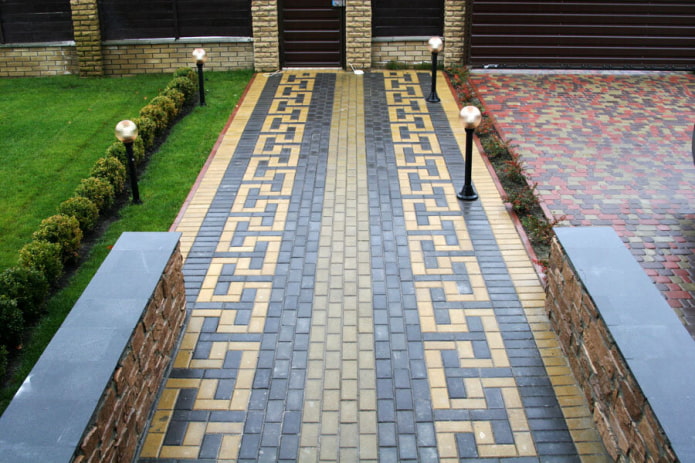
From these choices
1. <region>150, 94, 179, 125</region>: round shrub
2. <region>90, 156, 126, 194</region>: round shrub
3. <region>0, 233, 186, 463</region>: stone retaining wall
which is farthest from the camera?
<region>150, 94, 179, 125</region>: round shrub

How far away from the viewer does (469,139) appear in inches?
345

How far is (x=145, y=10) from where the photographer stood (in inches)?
604

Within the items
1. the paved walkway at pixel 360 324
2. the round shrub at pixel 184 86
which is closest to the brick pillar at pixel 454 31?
the paved walkway at pixel 360 324

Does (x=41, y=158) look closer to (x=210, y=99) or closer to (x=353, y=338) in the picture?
(x=210, y=99)

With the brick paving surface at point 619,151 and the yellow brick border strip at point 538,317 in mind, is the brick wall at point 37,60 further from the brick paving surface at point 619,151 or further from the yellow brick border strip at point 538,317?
the yellow brick border strip at point 538,317

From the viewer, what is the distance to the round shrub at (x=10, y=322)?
5789mm

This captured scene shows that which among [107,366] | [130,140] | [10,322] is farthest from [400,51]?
[107,366]

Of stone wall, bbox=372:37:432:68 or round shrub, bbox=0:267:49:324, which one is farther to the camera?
stone wall, bbox=372:37:432:68

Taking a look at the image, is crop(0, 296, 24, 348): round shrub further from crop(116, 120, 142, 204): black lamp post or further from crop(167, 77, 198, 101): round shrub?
crop(167, 77, 198, 101): round shrub

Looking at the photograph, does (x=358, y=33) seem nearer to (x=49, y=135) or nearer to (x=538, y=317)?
(x=49, y=135)

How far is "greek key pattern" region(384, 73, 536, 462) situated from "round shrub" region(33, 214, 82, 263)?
12.5 feet

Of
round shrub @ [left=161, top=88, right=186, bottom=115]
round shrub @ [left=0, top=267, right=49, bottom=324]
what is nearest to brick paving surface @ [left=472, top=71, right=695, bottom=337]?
round shrub @ [left=161, top=88, right=186, bottom=115]

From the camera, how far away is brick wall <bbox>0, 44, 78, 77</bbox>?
50.6ft

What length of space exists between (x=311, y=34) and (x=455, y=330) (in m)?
10.7
